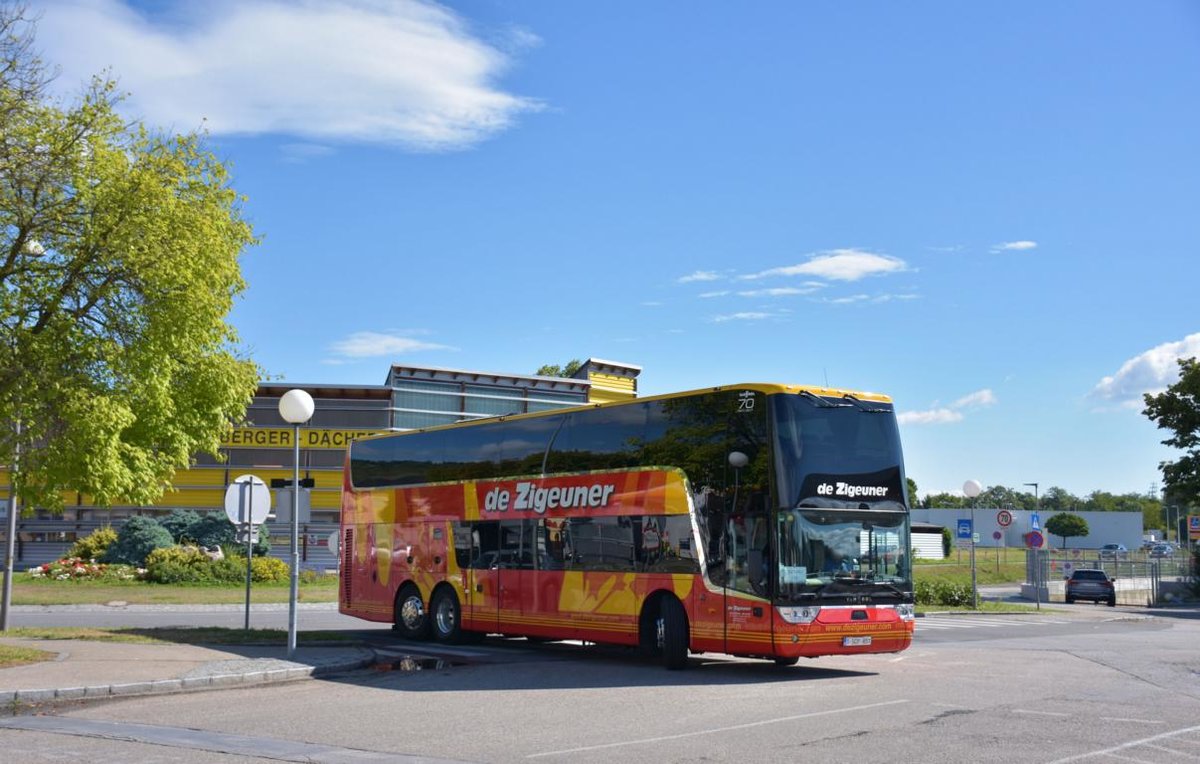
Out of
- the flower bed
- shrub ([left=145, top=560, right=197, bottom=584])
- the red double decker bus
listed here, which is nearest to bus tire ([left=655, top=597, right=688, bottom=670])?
the red double decker bus

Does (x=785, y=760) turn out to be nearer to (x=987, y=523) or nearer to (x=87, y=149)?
(x=87, y=149)

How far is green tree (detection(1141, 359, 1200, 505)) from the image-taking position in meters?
48.8

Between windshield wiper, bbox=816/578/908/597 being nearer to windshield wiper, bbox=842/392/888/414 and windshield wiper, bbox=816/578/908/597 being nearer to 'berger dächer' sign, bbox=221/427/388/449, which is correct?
windshield wiper, bbox=842/392/888/414

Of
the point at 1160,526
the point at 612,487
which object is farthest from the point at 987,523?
the point at 612,487

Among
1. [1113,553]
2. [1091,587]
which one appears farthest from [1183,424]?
[1113,553]

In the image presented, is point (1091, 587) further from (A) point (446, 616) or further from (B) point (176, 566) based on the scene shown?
(B) point (176, 566)

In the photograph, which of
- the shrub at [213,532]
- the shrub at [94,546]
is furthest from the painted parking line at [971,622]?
the shrub at [94,546]

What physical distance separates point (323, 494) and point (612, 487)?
1250 inches

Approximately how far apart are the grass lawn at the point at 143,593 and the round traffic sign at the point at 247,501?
39.9 ft

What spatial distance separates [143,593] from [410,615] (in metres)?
14.8

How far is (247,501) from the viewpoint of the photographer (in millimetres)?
20703

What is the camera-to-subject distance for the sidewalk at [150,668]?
13047 mm

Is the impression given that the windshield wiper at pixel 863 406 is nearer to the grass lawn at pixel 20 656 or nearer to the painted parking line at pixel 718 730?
the painted parking line at pixel 718 730

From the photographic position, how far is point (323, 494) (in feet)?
155
